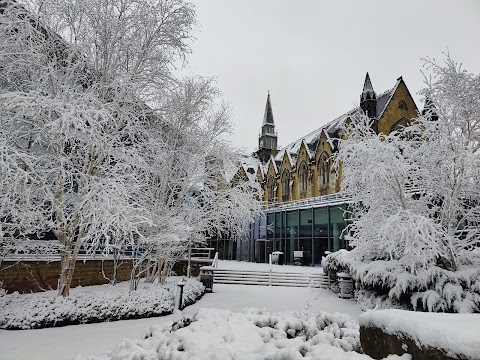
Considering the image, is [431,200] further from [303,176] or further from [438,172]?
[303,176]

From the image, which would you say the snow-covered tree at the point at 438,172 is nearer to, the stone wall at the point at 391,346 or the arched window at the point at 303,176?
the stone wall at the point at 391,346

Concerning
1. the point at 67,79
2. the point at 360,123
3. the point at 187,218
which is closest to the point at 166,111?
the point at 67,79

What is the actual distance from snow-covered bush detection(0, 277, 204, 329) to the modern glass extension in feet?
38.7

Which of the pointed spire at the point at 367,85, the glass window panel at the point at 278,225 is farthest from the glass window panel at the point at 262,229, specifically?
the pointed spire at the point at 367,85

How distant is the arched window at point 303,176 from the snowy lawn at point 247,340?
32.4m

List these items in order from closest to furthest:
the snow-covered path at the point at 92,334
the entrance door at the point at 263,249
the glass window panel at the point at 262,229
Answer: the snow-covered path at the point at 92,334 < the entrance door at the point at 263,249 < the glass window panel at the point at 262,229

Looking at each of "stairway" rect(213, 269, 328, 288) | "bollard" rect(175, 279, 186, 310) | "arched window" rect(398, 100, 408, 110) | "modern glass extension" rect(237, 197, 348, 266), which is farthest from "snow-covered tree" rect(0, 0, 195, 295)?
"arched window" rect(398, 100, 408, 110)

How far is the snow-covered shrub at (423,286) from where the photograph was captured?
9.12 m

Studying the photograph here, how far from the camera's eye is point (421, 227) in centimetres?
898

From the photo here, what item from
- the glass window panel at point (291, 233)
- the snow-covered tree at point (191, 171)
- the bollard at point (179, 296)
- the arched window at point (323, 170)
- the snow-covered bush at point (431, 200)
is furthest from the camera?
the arched window at point (323, 170)

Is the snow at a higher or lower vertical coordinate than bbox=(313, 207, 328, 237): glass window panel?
lower

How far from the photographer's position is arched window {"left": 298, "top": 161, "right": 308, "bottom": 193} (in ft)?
123

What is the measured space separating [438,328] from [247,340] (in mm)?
2599

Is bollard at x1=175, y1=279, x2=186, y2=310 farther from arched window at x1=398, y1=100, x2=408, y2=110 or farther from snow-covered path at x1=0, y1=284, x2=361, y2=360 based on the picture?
arched window at x1=398, y1=100, x2=408, y2=110
